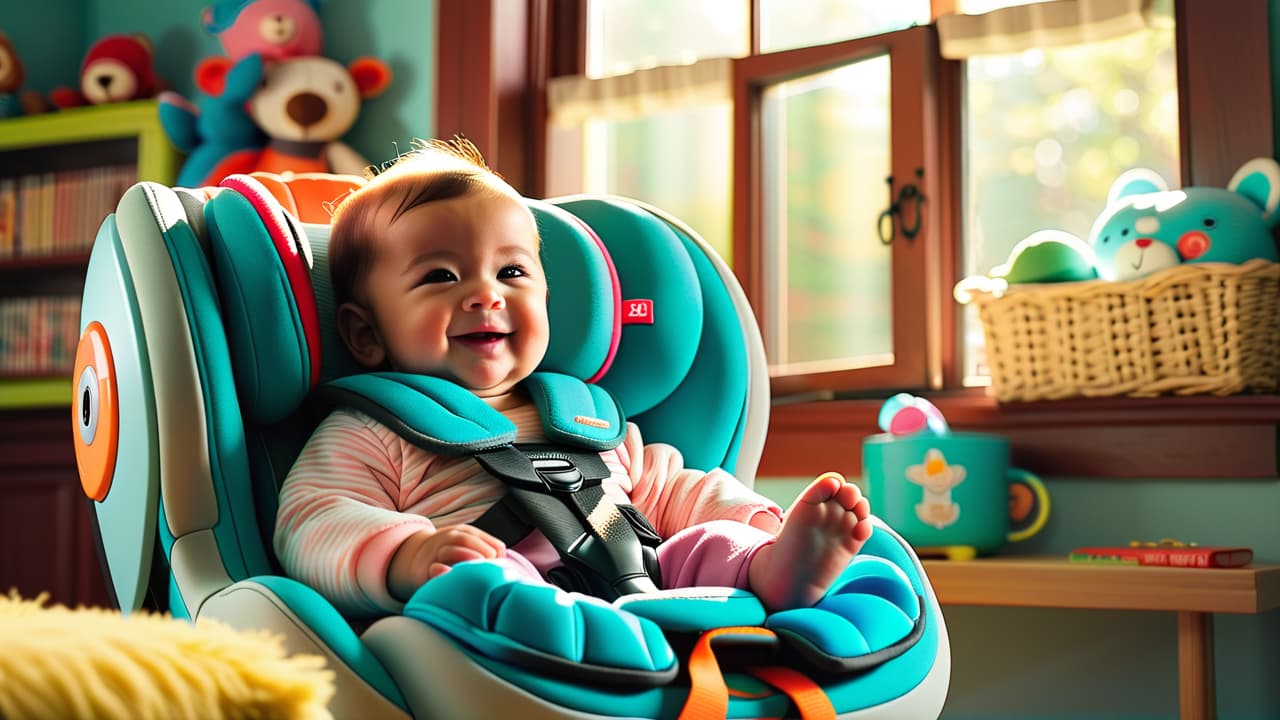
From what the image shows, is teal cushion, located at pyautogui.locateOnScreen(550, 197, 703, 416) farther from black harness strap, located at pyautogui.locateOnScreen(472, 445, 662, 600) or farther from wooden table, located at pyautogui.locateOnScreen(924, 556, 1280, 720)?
wooden table, located at pyautogui.locateOnScreen(924, 556, 1280, 720)

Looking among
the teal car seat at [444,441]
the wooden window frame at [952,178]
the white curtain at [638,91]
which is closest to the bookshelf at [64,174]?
the wooden window frame at [952,178]

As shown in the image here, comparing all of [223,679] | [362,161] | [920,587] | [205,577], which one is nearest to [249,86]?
[362,161]

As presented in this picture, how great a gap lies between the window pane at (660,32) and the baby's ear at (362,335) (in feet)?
4.32

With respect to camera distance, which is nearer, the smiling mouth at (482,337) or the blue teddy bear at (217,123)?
the smiling mouth at (482,337)

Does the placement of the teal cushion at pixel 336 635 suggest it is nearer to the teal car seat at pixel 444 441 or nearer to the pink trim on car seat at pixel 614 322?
the teal car seat at pixel 444 441

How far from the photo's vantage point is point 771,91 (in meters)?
2.21

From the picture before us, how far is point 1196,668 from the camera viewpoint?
4.73ft

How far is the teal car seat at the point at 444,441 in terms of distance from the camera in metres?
0.78

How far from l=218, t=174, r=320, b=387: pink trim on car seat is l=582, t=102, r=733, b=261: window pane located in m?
1.26

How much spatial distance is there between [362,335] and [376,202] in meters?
0.12

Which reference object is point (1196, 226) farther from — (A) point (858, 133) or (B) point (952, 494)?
(A) point (858, 133)

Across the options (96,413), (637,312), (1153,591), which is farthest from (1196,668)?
(96,413)

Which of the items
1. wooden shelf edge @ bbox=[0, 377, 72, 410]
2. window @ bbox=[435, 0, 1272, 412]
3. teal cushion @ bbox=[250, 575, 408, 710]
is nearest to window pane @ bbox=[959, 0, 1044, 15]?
window @ bbox=[435, 0, 1272, 412]

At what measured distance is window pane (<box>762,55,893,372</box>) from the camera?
206 cm
